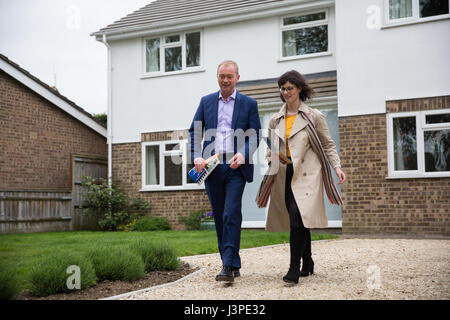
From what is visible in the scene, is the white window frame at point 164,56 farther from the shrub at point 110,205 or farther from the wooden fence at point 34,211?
the wooden fence at point 34,211

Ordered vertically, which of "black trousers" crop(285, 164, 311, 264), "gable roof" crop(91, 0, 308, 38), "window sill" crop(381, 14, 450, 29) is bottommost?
"black trousers" crop(285, 164, 311, 264)

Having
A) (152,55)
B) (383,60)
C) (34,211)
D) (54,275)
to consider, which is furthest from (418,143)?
(34,211)

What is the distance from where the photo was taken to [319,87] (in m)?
12.0

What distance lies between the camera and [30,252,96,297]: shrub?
4.19 metres

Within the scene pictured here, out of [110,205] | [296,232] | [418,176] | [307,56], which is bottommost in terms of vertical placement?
[110,205]

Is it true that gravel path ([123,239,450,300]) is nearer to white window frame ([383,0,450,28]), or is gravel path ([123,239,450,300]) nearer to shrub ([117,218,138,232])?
white window frame ([383,0,450,28])

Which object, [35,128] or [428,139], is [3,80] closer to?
[35,128]

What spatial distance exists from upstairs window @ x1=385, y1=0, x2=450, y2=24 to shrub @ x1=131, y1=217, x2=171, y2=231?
729cm

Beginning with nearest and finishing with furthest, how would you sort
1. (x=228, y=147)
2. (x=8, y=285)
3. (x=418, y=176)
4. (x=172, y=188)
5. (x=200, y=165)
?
(x=8, y=285)
(x=200, y=165)
(x=228, y=147)
(x=418, y=176)
(x=172, y=188)

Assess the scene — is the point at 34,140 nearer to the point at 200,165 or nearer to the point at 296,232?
the point at 200,165

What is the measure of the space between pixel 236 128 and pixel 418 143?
6557mm

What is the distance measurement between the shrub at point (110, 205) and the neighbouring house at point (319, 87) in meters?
0.35

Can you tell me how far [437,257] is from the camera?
660 cm

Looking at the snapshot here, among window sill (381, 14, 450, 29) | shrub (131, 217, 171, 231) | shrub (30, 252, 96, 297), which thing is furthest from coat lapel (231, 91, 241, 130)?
shrub (131, 217, 171, 231)
